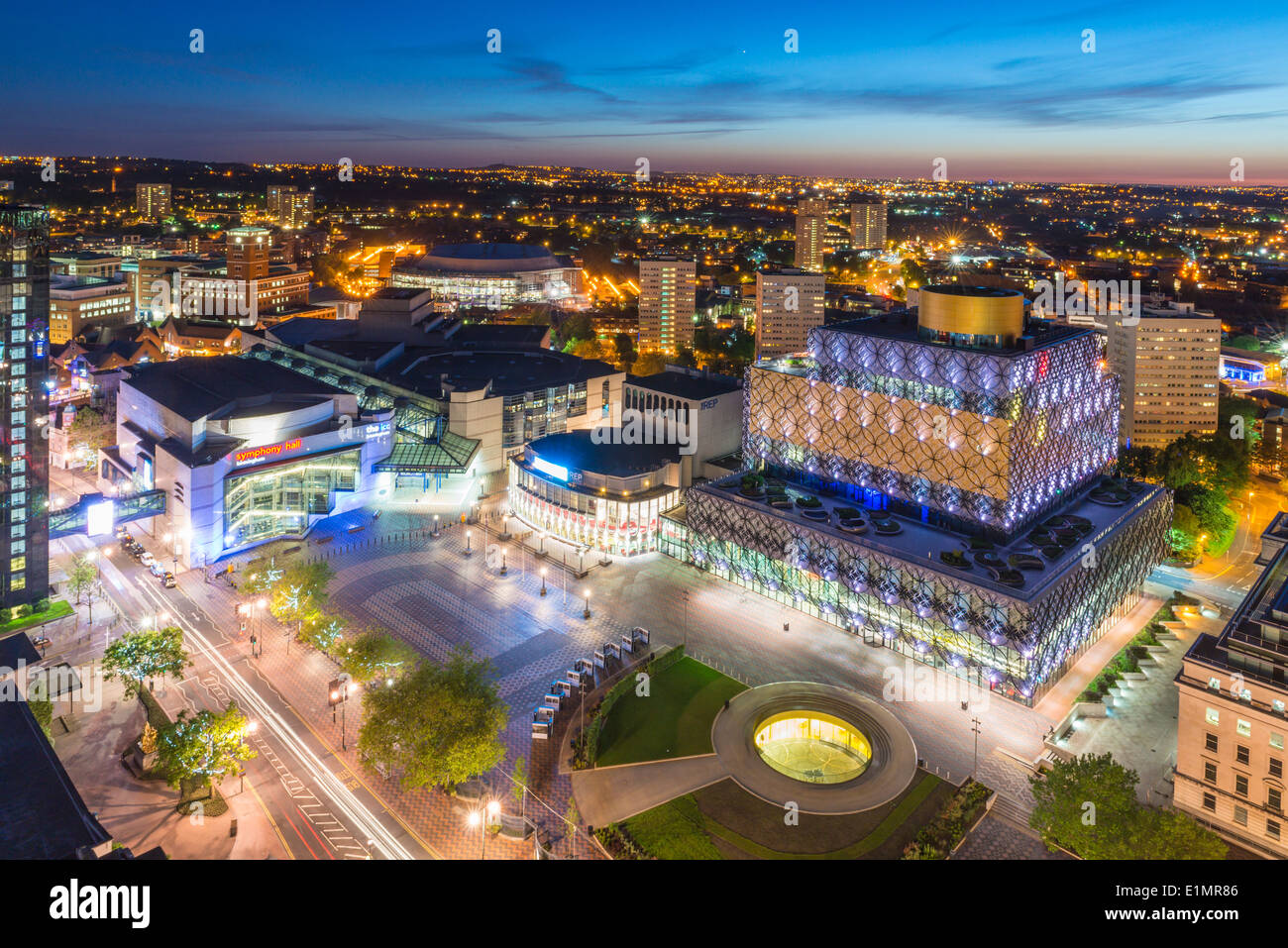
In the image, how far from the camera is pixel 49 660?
47.1 meters

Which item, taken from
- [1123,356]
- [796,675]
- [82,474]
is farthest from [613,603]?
[1123,356]

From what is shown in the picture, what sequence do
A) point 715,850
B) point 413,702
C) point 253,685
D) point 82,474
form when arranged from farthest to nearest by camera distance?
point 82,474
point 253,685
point 413,702
point 715,850

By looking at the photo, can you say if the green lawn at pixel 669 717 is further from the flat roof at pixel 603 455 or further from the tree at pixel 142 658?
the tree at pixel 142 658

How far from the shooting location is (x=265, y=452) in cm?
6525

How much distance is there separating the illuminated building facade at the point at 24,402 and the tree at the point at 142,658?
14476 millimetres

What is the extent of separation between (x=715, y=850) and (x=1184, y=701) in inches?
847

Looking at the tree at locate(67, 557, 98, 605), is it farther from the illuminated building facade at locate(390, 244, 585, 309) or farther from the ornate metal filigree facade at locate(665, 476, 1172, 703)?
the illuminated building facade at locate(390, 244, 585, 309)

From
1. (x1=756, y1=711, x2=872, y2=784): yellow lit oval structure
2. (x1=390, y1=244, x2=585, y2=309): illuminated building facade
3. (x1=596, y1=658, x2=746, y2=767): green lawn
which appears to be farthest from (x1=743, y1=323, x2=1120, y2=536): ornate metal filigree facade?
(x1=390, y1=244, x2=585, y2=309): illuminated building facade

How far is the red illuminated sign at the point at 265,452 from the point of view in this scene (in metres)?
63.6

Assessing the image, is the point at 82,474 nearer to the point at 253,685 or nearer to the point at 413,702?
the point at 253,685

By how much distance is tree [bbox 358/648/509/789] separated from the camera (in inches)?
1406

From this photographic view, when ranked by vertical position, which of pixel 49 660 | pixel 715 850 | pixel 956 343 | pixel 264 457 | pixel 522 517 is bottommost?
pixel 715 850

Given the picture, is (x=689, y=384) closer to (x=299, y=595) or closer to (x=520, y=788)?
(x=299, y=595)

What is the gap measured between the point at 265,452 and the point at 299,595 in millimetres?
20145
